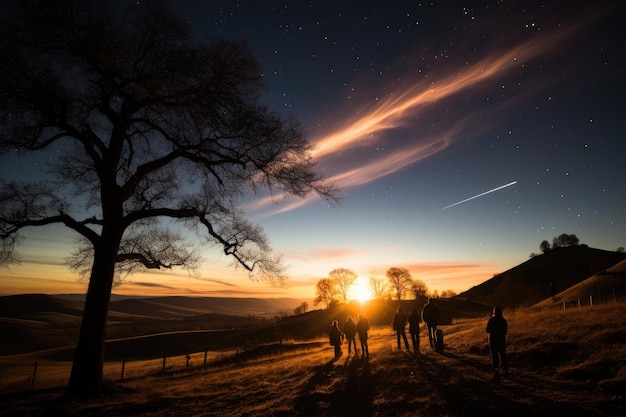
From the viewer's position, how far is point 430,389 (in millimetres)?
8133

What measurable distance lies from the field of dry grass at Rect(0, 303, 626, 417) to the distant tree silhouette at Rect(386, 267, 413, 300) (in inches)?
3498

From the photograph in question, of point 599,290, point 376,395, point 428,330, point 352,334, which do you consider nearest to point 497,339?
point 376,395

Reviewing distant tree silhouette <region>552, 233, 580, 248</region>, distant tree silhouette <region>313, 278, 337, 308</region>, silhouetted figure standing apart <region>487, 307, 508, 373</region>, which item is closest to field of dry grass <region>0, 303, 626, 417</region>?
silhouetted figure standing apart <region>487, 307, 508, 373</region>

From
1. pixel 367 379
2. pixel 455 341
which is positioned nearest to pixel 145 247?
pixel 367 379

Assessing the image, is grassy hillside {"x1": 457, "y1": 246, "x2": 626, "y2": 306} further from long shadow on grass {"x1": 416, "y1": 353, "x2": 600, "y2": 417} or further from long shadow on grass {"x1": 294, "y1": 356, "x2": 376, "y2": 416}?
long shadow on grass {"x1": 416, "y1": 353, "x2": 600, "y2": 417}

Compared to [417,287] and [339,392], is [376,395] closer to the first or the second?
[339,392]

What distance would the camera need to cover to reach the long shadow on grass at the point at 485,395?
6.10 meters

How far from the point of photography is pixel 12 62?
9.29 meters

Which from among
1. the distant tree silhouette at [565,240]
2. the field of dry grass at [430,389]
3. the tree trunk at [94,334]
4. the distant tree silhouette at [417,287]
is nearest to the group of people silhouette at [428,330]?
the field of dry grass at [430,389]

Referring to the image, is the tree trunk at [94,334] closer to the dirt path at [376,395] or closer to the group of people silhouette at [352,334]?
the dirt path at [376,395]

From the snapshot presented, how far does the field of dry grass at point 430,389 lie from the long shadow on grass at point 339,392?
0.03m

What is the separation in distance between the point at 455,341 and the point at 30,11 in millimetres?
20144

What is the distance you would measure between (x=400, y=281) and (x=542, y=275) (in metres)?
39.6

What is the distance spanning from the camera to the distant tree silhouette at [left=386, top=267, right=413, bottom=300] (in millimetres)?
98938
